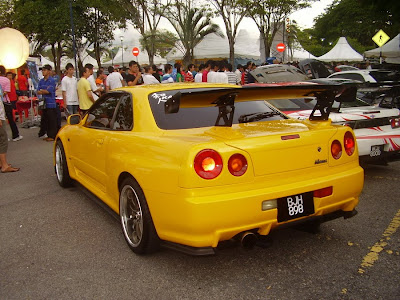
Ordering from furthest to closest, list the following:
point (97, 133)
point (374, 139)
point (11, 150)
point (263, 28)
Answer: point (263, 28)
point (11, 150)
point (374, 139)
point (97, 133)

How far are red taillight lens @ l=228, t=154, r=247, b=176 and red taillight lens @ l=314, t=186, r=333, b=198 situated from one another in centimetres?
64

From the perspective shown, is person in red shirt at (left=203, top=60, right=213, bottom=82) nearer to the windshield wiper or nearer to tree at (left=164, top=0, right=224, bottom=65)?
the windshield wiper

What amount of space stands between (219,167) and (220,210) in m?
0.30

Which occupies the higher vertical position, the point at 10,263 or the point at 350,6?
the point at 350,6

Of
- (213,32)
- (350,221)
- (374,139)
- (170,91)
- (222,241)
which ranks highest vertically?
(213,32)

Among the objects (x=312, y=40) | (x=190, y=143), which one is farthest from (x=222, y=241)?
(x=312, y=40)

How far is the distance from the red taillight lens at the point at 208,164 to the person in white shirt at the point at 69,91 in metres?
7.83

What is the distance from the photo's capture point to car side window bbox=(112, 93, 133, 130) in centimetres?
374

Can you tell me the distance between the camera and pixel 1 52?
43.9 feet

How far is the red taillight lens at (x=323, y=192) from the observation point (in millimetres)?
3035

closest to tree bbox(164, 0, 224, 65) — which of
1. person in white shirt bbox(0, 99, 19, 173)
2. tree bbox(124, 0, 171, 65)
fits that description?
tree bbox(124, 0, 171, 65)

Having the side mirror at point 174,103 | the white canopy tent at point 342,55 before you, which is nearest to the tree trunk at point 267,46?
the white canopy tent at point 342,55

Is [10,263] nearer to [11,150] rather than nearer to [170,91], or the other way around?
[170,91]

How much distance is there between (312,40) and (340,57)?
32.2 metres
